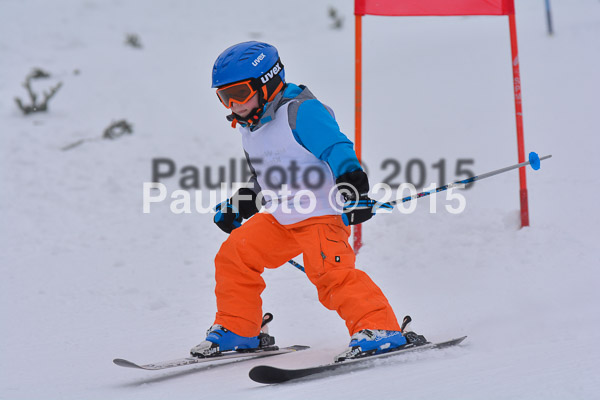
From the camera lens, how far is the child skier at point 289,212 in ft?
9.32

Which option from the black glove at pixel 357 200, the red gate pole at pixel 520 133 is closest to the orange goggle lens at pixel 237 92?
the black glove at pixel 357 200

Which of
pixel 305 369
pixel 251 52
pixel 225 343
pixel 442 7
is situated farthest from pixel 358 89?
pixel 305 369

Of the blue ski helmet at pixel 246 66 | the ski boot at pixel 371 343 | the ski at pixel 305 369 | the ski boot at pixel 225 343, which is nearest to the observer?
the ski at pixel 305 369

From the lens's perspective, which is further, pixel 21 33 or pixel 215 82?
pixel 21 33

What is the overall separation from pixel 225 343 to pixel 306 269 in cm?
56

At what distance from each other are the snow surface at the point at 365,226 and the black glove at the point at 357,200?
66cm

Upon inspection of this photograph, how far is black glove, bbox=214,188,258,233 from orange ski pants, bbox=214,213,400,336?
0.27 metres

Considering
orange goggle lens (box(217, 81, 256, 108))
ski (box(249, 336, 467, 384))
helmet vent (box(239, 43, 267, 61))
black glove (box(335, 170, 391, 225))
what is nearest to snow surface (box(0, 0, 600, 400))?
ski (box(249, 336, 467, 384))

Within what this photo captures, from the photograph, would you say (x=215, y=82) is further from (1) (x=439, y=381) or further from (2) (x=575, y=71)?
(2) (x=575, y=71)

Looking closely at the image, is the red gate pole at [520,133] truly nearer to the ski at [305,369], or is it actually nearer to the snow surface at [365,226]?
the snow surface at [365,226]

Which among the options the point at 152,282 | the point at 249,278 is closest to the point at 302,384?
the point at 249,278

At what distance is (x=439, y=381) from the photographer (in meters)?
2.38

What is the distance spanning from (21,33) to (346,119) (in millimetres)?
7496

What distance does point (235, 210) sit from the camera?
138 inches
